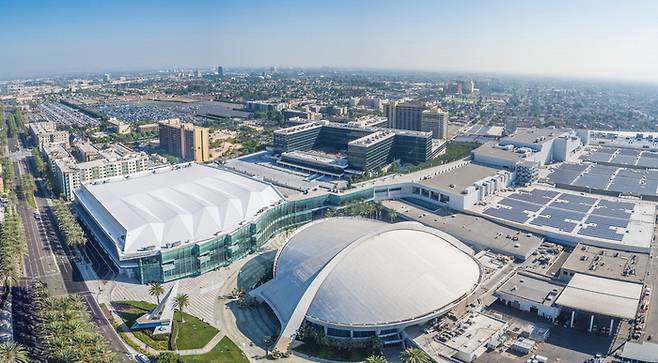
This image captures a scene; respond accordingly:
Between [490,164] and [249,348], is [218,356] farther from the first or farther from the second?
[490,164]

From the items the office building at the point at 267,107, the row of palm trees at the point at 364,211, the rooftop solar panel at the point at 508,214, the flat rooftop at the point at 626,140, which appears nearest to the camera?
the rooftop solar panel at the point at 508,214

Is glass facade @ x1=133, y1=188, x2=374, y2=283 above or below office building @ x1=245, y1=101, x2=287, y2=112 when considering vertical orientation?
below

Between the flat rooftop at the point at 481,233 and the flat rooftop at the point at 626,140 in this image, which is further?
the flat rooftop at the point at 626,140

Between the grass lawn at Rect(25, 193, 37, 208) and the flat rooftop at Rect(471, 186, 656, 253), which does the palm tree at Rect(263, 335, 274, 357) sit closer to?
the flat rooftop at Rect(471, 186, 656, 253)

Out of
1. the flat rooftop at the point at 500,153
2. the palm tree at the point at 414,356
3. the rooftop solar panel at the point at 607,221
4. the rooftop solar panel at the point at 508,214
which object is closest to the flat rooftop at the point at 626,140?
the flat rooftop at the point at 500,153

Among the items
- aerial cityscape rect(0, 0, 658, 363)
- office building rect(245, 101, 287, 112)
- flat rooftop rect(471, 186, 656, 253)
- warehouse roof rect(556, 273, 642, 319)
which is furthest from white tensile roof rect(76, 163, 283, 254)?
office building rect(245, 101, 287, 112)

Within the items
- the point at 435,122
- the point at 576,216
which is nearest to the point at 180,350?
the point at 576,216

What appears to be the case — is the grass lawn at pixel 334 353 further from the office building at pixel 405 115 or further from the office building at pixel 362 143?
the office building at pixel 405 115
